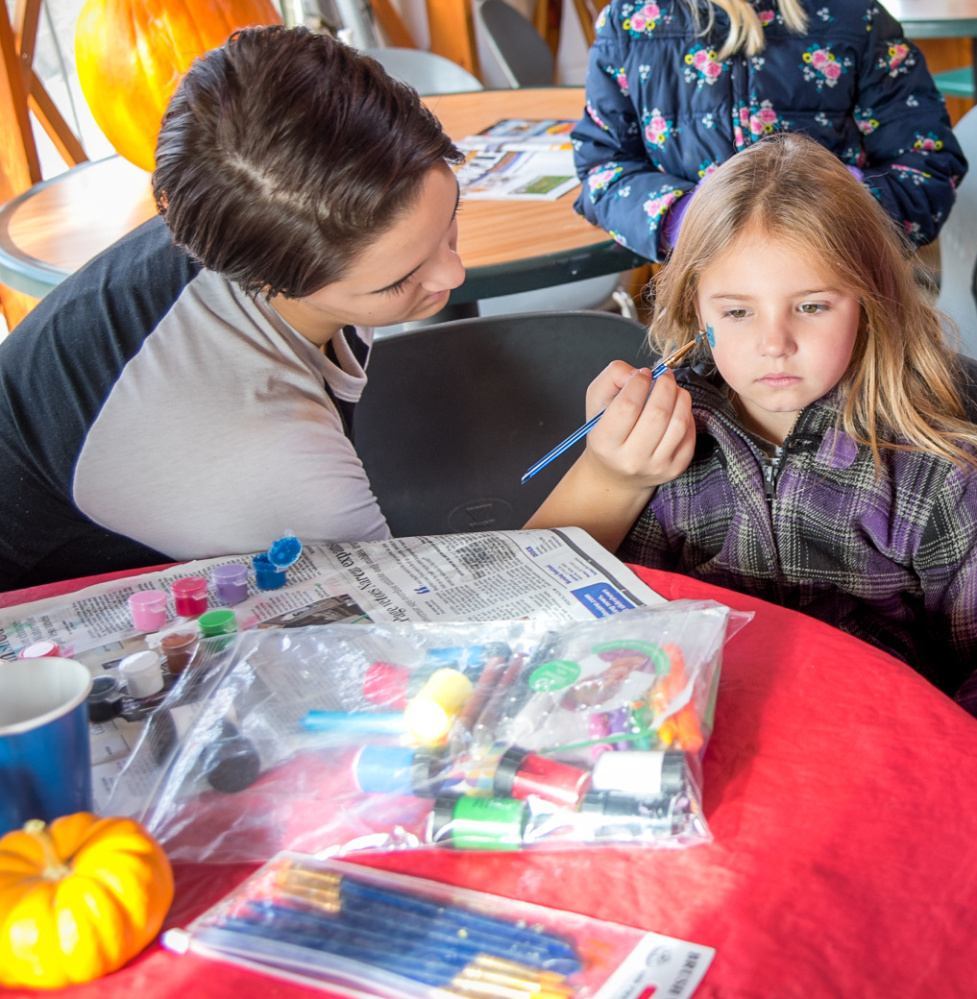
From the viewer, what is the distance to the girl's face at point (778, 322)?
102cm

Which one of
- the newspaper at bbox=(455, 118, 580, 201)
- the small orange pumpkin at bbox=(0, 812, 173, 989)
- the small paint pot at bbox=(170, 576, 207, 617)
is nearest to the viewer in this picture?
the small orange pumpkin at bbox=(0, 812, 173, 989)

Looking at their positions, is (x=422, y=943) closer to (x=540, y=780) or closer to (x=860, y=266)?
(x=540, y=780)

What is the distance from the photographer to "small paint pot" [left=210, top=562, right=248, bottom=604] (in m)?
0.86

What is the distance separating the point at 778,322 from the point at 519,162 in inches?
39.1

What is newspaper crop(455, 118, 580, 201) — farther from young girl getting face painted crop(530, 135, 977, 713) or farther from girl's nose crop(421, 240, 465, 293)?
girl's nose crop(421, 240, 465, 293)

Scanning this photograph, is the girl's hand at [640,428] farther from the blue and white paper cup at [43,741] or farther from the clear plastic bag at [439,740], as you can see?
the blue and white paper cup at [43,741]

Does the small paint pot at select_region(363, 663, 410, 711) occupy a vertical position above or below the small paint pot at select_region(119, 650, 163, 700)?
below

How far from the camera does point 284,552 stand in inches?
35.8

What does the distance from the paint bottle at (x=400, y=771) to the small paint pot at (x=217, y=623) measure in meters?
0.21

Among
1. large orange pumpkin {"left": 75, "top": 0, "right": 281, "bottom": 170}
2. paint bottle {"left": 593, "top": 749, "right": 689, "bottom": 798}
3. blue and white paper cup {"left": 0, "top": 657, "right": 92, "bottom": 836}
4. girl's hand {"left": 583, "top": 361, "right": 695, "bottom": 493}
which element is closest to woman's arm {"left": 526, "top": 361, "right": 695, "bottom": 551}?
girl's hand {"left": 583, "top": 361, "right": 695, "bottom": 493}

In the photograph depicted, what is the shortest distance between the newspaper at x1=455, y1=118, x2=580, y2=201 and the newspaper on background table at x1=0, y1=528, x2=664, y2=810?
0.91m

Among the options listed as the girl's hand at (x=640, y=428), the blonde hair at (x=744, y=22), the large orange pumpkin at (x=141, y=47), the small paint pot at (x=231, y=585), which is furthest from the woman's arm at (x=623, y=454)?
the large orange pumpkin at (x=141, y=47)

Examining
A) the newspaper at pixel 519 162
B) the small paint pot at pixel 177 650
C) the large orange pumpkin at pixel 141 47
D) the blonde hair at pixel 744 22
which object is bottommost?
the small paint pot at pixel 177 650

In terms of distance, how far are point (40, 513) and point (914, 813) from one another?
2.68ft
